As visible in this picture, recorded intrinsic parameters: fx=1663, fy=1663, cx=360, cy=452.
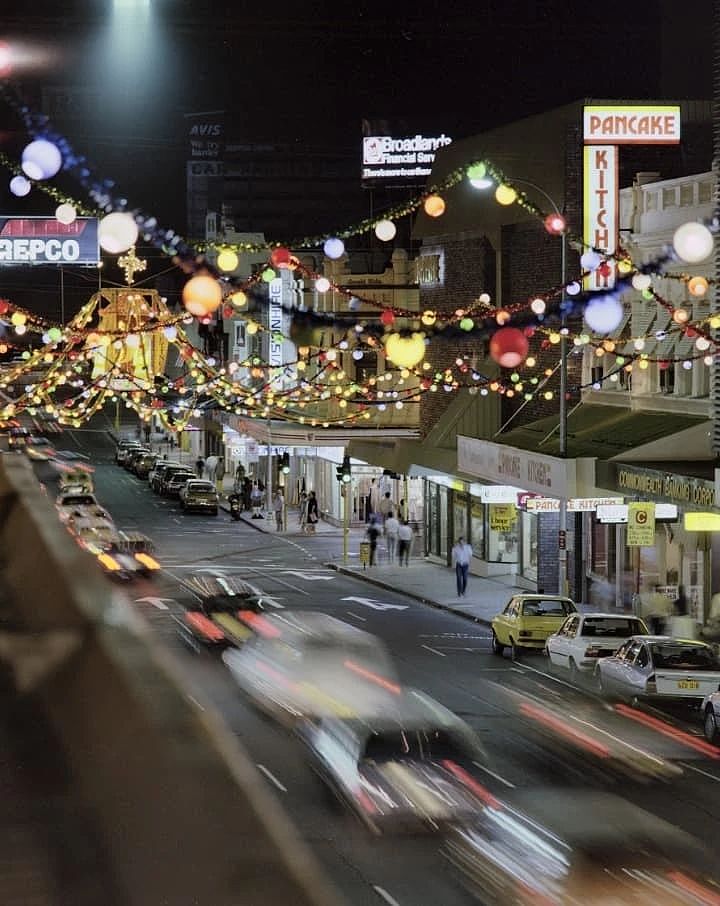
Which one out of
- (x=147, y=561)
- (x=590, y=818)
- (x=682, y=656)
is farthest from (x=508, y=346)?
(x=147, y=561)

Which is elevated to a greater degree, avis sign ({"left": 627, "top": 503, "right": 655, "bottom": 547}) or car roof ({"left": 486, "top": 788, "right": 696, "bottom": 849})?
avis sign ({"left": 627, "top": 503, "right": 655, "bottom": 547})

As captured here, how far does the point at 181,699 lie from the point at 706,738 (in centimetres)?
1458

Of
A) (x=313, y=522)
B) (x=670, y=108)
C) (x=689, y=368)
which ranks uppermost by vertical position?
(x=670, y=108)

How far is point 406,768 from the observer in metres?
16.0

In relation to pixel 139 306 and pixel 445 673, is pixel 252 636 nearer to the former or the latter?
pixel 445 673

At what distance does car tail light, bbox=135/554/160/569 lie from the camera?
4519 centimetres

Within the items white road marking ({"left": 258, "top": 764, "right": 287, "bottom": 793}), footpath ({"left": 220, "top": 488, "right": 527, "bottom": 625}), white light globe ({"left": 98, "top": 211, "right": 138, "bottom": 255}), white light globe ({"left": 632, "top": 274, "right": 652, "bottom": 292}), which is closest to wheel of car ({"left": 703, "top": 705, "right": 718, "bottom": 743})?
white light globe ({"left": 632, "top": 274, "right": 652, "bottom": 292})

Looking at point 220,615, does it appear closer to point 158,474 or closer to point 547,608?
point 547,608

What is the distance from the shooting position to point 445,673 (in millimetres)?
28422

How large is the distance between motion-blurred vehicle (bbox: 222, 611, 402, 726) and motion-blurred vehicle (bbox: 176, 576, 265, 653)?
3.47 meters

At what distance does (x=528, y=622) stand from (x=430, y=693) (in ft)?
19.0

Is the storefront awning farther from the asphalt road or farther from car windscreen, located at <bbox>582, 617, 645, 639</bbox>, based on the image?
car windscreen, located at <bbox>582, 617, 645, 639</bbox>

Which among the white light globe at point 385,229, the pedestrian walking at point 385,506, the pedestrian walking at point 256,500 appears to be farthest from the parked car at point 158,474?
the white light globe at point 385,229

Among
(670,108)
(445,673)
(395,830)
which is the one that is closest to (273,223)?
(670,108)
